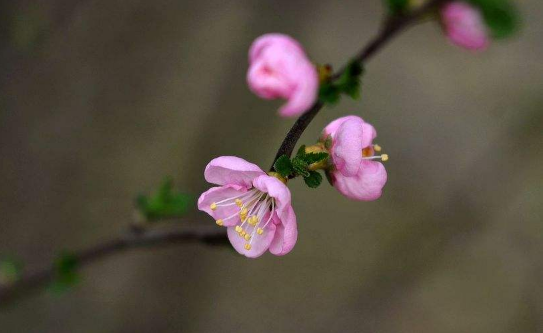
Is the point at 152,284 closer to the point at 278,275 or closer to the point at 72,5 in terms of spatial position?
the point at 278,275

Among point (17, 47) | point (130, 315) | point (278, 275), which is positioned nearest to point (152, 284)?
point (130, 315)

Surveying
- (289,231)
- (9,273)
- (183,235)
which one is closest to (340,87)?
(289,231)

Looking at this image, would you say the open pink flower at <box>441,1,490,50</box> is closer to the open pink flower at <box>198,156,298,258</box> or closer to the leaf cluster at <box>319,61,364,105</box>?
the leaf cluster at <box>319,61,364,105</box>

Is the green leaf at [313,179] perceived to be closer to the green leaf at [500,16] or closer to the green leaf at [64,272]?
the green leaf at [500,16]

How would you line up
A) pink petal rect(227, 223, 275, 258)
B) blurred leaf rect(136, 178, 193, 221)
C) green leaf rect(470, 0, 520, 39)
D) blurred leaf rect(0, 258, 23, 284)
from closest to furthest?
green leaf rect(470, 0, 520, 39)
pink petal rect(227, 223, 275, 258)
blurred leaf rect(136, 178, 193, 221)
blurred leaf rect(0, 258, 23, 284)

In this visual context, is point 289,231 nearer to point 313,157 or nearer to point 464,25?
point 313,157

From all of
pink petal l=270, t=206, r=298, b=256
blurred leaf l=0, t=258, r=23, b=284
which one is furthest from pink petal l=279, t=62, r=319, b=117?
blurred leaf l=0, t=258, r=23, b=284
